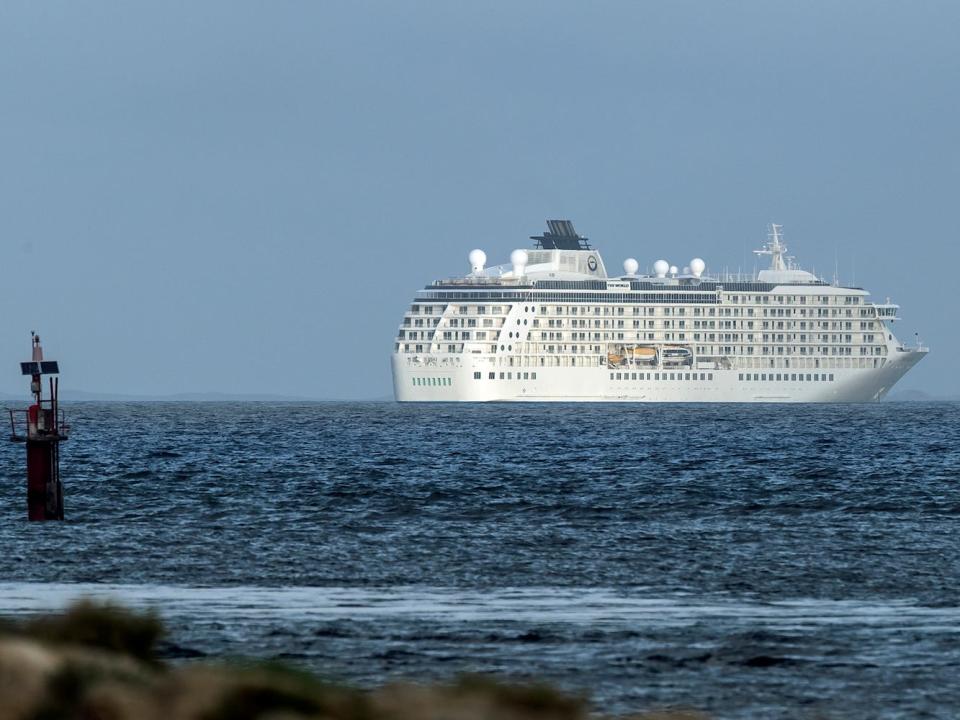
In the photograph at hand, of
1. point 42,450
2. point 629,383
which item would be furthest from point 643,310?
point 42,450

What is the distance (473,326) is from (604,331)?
10.7 meters

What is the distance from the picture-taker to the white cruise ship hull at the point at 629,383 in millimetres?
144875

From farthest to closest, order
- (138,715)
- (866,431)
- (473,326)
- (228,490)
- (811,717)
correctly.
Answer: (473,326) < (866,431) < (228,490) < (811,717) < (138,715)

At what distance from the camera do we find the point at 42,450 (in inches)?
1310

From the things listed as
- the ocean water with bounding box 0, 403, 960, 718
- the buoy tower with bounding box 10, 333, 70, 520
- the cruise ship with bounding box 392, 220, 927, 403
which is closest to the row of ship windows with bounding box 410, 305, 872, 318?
the cruise ship with bounding box 392, 220, 927, 403

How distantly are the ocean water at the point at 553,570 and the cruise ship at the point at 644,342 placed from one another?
90.7m

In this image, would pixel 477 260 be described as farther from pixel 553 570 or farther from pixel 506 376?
pixel 553 570

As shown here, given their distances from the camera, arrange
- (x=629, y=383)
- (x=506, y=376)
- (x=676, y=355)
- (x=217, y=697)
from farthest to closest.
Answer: (x=676, y=355) → (x=629, y=383) → (x=506, y=376) → (x=217, y=697)

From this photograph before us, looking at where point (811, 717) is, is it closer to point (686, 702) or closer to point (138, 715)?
point (686, 702)

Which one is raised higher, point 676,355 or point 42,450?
point 676,355

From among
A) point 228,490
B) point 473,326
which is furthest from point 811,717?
point 473,326

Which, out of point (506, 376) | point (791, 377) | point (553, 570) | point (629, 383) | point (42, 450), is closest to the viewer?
point (553, 570)

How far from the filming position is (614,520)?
33.3m

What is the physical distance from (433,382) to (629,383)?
1576 cm
